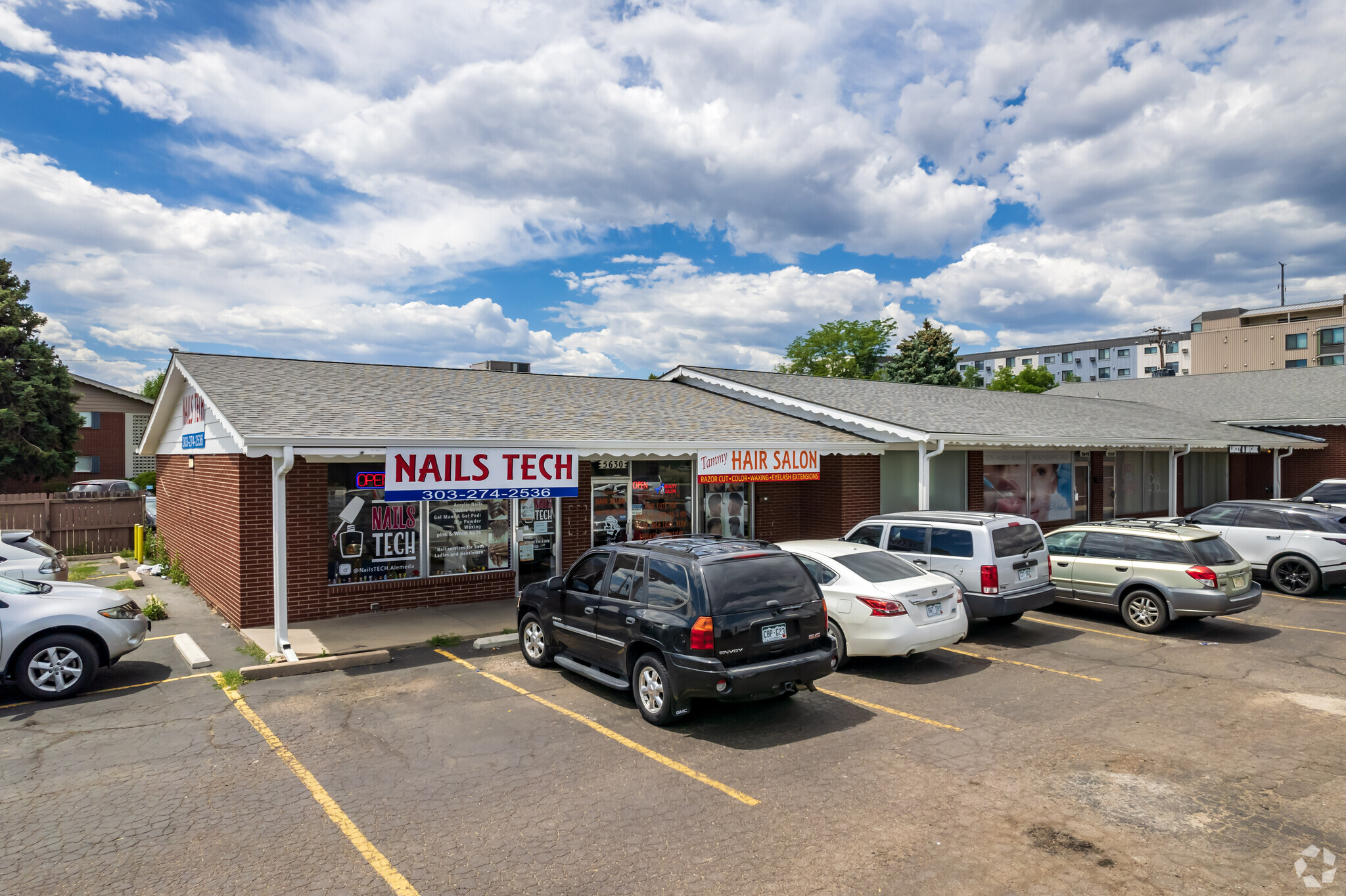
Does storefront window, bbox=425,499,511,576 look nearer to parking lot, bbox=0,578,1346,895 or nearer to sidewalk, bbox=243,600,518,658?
sidewalk, bbox=243,600,518,658

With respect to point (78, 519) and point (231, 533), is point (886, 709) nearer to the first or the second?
point (231, 533)

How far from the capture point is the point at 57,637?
8297 mm

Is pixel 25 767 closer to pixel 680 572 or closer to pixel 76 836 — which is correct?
pixel 76 836

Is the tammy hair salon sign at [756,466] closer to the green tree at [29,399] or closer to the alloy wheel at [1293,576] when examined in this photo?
the alloy wheel at [1293,576]

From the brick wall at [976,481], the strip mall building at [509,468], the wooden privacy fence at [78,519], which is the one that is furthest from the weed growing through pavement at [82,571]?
the brick wall at [976,481]

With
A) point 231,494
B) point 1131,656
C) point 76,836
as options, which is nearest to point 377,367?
point 231,494

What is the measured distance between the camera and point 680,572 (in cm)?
738

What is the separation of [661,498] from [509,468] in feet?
15.7

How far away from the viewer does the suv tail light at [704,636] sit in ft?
22.6

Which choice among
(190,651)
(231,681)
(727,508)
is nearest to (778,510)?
(727,508)

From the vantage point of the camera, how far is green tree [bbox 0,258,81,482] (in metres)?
31.9

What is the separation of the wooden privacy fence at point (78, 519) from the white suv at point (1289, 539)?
2682cm

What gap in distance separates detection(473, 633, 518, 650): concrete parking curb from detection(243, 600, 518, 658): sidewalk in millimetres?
266

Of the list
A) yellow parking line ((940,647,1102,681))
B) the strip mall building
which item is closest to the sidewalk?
the strip mall building
